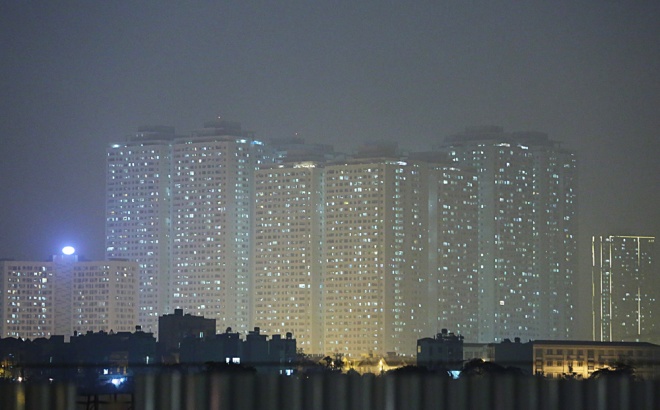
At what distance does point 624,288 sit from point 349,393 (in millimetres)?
38592

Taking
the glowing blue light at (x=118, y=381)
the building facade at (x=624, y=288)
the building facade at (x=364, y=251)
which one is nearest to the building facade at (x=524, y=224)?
the building facade at (x=364, y=251)

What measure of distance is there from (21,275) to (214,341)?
47.8 ft

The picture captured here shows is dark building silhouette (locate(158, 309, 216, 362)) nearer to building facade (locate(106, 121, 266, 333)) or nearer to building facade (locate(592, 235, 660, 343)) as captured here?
building facade (locate(106, 121, 266, 333))

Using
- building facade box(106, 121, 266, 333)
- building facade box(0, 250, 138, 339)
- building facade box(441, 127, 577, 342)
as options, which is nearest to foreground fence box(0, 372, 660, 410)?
building facade box(0, 250, 138, 339)

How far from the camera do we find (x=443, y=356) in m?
24.6

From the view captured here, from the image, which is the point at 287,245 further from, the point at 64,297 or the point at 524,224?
the point at 524,224

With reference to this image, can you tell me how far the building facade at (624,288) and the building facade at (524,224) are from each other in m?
1.00

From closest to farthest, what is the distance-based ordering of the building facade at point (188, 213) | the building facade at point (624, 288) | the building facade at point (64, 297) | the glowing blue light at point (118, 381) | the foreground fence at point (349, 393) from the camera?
the foreground fence at point (349, 393) → the glowing blue light at point (118, 381) → the building facade at point (64, 297) → the building facade at point (624, 288) → the building facade at point (188, 213)

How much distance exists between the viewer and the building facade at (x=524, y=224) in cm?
4100

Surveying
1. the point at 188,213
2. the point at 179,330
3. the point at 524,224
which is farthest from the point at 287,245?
A: the point at 179,330

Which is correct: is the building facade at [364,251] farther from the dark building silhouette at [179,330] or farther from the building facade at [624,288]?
the dark building silhouette at [179,330]

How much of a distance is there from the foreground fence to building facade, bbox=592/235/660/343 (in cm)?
3479

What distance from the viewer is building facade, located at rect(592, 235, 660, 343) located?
126 feet

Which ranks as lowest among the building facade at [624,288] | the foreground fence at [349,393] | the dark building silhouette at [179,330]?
the dark building silhouette at [179,330]
